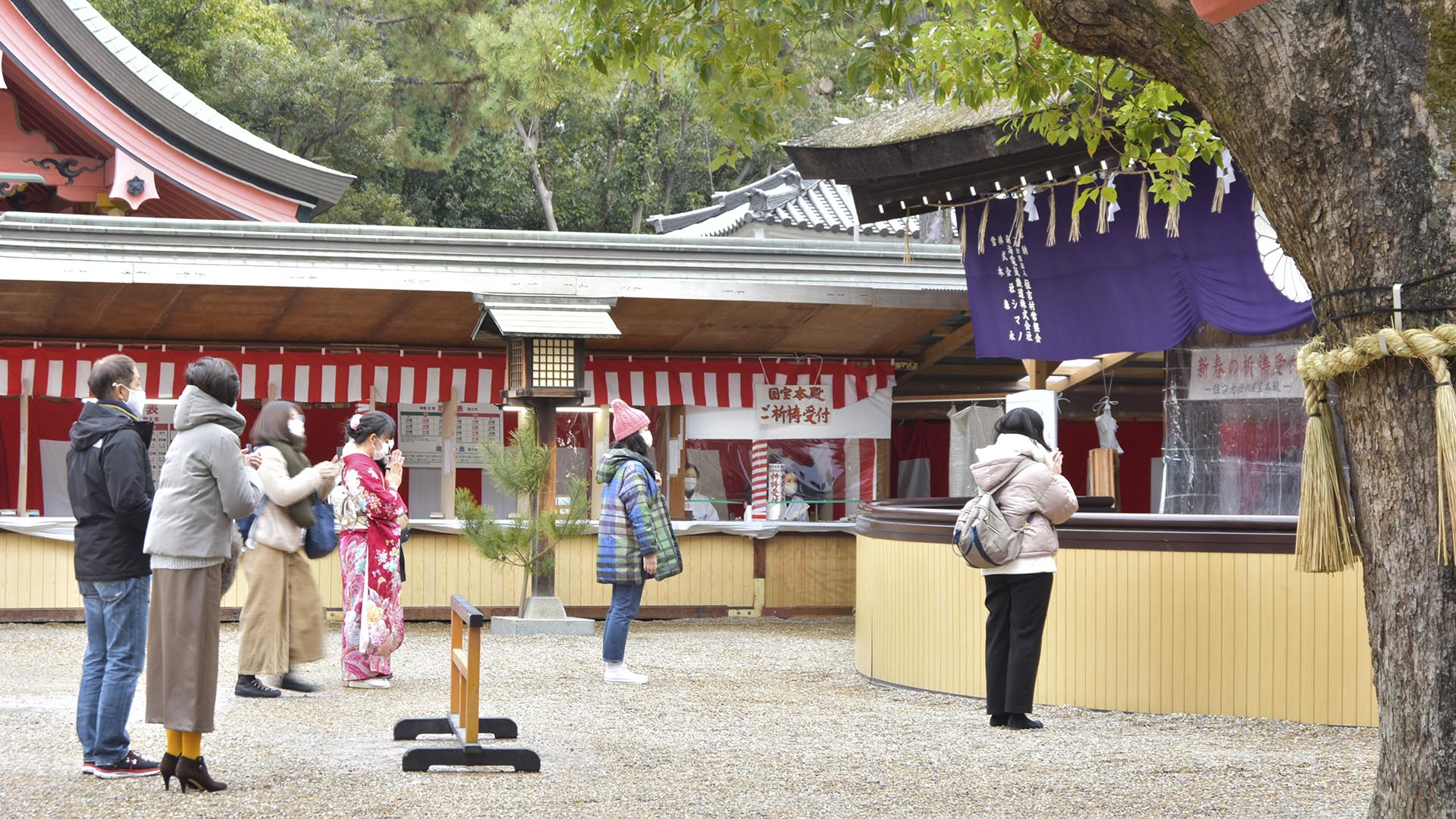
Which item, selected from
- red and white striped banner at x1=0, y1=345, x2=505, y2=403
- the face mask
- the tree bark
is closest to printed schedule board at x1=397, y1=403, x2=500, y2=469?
red and white striped banner at x1=0, y1=345, x2=505, y2=403

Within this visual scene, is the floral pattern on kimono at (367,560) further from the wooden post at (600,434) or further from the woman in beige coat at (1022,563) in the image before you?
the wooden post at (600,434)

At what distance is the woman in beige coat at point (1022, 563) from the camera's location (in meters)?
7.34

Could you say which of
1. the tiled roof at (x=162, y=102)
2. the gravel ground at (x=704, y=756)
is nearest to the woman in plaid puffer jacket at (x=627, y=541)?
the gravel ground at (x=704, y=756)

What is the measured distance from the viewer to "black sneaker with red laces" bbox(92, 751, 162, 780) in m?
5.77

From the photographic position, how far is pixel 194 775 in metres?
5.52

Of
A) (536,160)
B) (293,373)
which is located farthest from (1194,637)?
(536,160)

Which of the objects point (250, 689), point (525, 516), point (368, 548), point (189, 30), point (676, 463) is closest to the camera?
point (250, 689)

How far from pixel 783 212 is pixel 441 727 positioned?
1715 cm

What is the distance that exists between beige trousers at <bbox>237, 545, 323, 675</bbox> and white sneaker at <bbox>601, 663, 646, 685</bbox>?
6.20 ft

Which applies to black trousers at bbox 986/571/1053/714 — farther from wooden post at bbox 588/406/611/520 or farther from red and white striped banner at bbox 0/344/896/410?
wooden post at bbox 588/406/611/520

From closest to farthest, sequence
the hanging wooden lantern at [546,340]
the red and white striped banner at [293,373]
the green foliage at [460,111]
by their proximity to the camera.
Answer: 1. the hanging wooden lantern at [546,340]
2. the red and white striped banner at [293,373]
3. the green foliage at [460,111]

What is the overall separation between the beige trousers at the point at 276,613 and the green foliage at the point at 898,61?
130 inches

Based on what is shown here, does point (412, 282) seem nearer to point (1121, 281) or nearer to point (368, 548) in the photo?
point (368, 548)

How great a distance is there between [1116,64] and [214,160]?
11392 millimetres
